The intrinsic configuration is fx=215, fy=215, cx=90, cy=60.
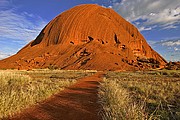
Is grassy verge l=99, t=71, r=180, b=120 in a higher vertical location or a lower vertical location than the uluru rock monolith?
lower

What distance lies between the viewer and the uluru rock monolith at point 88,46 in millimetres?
62625

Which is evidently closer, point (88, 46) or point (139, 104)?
point (139, 104)

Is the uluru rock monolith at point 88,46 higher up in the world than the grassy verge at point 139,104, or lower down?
higher up

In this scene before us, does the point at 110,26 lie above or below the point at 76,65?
above

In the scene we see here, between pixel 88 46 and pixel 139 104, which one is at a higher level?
pixel 88 46

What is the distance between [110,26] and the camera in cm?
8125

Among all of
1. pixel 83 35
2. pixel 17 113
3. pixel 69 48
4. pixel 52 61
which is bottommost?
pixel 17 113

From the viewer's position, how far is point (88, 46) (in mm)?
68812

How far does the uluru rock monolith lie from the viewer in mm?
62625

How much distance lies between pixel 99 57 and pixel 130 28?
36136mm

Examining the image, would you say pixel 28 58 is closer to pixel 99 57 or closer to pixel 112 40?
pixel 99 57

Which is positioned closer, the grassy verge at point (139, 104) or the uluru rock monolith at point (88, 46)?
the grassy verge at point (139, 104)

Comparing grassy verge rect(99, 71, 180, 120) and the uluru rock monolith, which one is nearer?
grassy verge rect(99, 71, 180, 120)

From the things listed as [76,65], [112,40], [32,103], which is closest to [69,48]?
[76,65]
